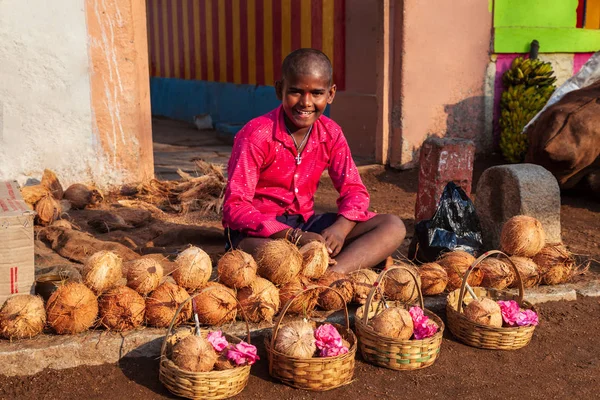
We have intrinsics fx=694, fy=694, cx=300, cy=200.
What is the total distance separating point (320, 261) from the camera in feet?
12.3

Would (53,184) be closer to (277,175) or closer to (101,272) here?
(277,175)

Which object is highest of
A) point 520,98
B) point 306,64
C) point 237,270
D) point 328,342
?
point 306,64

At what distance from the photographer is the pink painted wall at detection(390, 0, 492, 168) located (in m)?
7.89

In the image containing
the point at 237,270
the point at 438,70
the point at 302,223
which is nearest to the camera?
the point at 237,270

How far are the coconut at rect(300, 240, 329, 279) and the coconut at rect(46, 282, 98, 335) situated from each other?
3.62ft

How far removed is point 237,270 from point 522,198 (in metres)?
2.44

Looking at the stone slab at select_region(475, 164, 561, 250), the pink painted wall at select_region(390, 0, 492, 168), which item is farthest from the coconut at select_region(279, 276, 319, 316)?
the pink painted wall at select_region(390, 0, 492, 168)

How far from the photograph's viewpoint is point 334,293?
3752 mm

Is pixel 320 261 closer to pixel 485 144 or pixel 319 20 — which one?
pixel 485 144

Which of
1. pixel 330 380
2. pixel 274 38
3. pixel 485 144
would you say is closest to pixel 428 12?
pixel 485 144

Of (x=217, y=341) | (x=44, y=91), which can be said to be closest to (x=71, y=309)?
(x=217, y=341)

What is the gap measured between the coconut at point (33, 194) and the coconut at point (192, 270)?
2.68m

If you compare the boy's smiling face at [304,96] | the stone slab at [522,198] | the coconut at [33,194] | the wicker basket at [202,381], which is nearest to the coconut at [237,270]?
the wicker basket at [202,381]

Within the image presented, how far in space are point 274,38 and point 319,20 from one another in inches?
53.5
